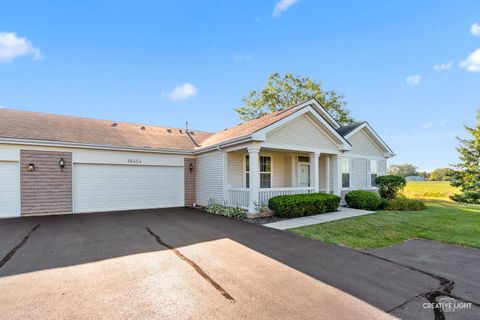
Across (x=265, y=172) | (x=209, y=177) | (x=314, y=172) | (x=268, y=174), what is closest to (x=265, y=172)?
(x=265, y=172)

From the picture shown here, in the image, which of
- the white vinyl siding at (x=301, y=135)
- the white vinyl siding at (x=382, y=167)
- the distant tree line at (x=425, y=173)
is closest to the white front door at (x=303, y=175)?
the white vinyl siding at (x=301, y=135)

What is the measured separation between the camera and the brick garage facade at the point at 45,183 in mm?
9883

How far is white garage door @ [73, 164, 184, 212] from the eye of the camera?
11.0m

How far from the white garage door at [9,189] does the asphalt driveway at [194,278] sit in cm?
359

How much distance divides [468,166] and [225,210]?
23.5 meters

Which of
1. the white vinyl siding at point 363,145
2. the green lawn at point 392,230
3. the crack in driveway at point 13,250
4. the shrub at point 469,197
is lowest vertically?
the shrub at point 469,197

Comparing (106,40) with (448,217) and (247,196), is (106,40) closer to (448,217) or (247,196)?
(247,196)

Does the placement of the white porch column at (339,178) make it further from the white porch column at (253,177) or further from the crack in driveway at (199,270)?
the crack in driveway at (199,270)

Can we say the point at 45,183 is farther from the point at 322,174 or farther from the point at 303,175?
the point at 322,174

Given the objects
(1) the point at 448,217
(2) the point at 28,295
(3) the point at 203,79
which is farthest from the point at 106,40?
(1) the point at 448,217

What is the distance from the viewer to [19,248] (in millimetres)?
5633

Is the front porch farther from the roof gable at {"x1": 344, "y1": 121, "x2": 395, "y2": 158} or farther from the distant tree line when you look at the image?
the distant tree line

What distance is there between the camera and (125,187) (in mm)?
11977

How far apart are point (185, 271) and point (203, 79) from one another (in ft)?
53.8
